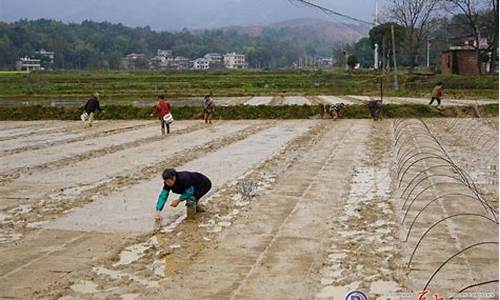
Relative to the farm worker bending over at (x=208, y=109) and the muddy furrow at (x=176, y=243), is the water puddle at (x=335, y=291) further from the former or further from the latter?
the farm worker bending over at (x=208, y=109)

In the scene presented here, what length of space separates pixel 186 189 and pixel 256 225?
3.33ft

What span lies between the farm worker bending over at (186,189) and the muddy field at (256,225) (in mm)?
225

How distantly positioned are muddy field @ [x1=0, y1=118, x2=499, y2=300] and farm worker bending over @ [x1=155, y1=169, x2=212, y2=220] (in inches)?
8.9

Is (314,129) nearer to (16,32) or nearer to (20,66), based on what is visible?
(20,66)

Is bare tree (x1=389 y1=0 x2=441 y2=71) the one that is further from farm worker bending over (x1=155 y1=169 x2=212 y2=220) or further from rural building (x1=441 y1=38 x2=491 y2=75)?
farm worker bending over (x1=155 y1=169 x2=212 y2=220)

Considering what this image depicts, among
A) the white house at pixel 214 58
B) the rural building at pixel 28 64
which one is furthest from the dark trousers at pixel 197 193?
the white house at pixel 214 58

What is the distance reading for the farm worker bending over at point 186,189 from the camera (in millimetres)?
7664

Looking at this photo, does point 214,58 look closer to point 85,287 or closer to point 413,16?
point 413,16

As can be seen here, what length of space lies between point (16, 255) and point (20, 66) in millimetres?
113379

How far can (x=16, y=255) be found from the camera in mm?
6555

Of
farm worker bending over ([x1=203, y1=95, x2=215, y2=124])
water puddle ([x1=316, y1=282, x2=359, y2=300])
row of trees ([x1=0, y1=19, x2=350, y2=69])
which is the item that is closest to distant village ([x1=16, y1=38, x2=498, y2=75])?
row of trees ([x1=0, y1=19, x2=350, y2=69])

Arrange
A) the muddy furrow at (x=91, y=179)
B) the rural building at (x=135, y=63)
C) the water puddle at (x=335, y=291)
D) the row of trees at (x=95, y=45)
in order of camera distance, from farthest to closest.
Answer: the rural building at (x=135, y=63) → the row of trees at (x=95, y=45) → the muddy furrow at (x=91, y=179) → the water puddle at (x=335, y=291)

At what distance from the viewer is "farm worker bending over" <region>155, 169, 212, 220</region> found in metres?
7.66

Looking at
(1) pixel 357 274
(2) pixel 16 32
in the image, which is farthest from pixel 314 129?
(2) pixel 16 32
